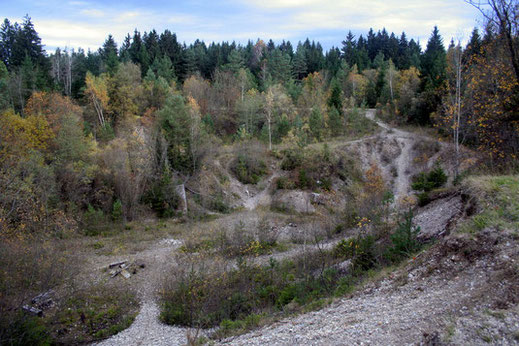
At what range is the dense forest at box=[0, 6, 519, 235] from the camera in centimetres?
1842

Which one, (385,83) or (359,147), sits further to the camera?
(385,83)

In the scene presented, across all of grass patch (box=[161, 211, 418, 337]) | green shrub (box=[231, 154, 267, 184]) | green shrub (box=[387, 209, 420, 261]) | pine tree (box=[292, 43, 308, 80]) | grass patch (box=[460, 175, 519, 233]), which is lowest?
grass patch (box=[161, 211, 418, 337])

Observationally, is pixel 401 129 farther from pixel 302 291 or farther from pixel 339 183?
pixel 302 291

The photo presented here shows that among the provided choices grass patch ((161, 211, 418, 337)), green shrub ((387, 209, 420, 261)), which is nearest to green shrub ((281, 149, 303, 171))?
grass patch ((161, 211, 418, 337))

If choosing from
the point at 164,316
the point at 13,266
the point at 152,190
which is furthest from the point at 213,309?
the point at 152,190

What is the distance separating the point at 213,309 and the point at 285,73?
51149 mm

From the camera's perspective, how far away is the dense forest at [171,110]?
18.4 m

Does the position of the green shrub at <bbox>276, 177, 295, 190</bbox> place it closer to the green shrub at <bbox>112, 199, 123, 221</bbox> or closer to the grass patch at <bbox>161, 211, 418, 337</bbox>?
the green shrub at <bbox>112, 199, 123, 221</bbox>

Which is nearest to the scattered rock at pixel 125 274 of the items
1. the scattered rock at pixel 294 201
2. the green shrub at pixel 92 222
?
the green shrub at pixel 92 222

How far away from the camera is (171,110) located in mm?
30406

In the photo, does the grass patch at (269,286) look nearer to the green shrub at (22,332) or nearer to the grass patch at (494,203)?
the grass patch at (494,203)

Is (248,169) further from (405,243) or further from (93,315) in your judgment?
(405,243)

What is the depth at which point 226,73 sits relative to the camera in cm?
5428

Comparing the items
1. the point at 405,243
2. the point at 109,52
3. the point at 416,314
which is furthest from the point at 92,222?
the point at 109,52
